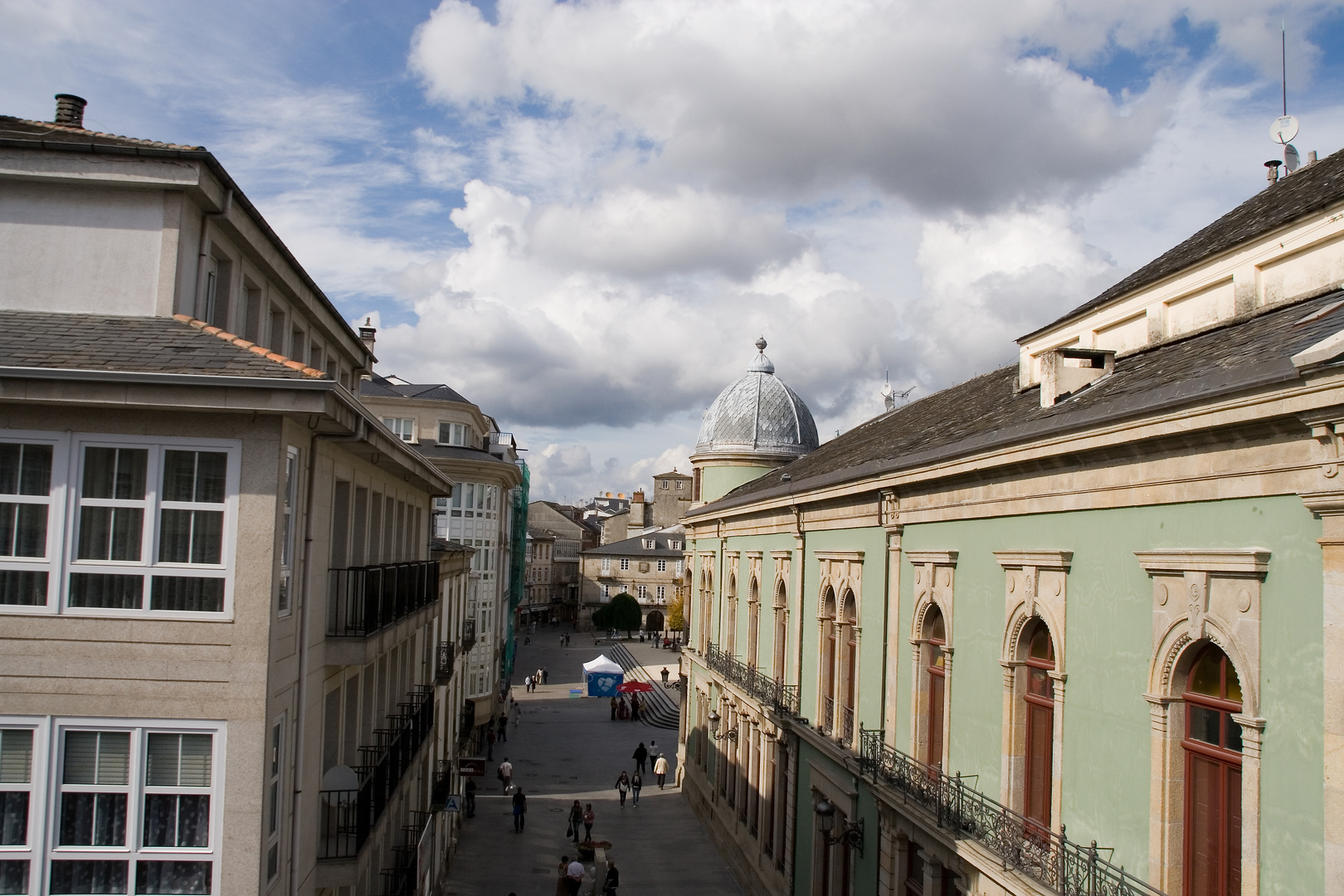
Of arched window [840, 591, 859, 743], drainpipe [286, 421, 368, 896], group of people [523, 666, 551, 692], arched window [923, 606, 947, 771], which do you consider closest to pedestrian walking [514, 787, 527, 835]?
arched window [840, 591, 859, 743]

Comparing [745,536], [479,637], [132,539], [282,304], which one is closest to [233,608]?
[132,539]

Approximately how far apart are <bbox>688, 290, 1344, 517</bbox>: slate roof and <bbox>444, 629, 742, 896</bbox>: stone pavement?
1164 centimetres

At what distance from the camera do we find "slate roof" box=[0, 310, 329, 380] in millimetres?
9070

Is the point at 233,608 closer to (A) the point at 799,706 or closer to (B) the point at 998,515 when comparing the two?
(B) the point at 998,515

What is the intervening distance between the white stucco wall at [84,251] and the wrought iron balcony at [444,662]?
16.0 metres

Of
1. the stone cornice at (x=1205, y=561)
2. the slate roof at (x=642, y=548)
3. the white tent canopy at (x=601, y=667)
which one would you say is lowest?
the white tent canopy at (x=601, y=667)

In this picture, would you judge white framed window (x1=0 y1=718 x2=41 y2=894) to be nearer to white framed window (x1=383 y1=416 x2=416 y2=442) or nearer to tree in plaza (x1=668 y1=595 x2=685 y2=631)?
white framed window (x1=383 y1=416 x2=416 y2=442)

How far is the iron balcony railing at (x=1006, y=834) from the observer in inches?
423

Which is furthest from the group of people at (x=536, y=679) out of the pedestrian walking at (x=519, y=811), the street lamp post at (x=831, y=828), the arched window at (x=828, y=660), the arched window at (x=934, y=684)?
the arched window at (x=934, y=684)

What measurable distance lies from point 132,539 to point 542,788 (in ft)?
103

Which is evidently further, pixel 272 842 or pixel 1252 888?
pixel 272 842

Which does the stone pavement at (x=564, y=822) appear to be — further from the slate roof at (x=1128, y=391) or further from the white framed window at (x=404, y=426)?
the white framed window at (x=404, y=426)

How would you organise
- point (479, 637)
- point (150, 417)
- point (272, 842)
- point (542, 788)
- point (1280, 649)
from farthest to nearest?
point (479, 637)
point (542, 788)
point (272, 842)
point (150, 417)
point (1280, 649)

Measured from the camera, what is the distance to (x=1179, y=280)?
14.0 metres
